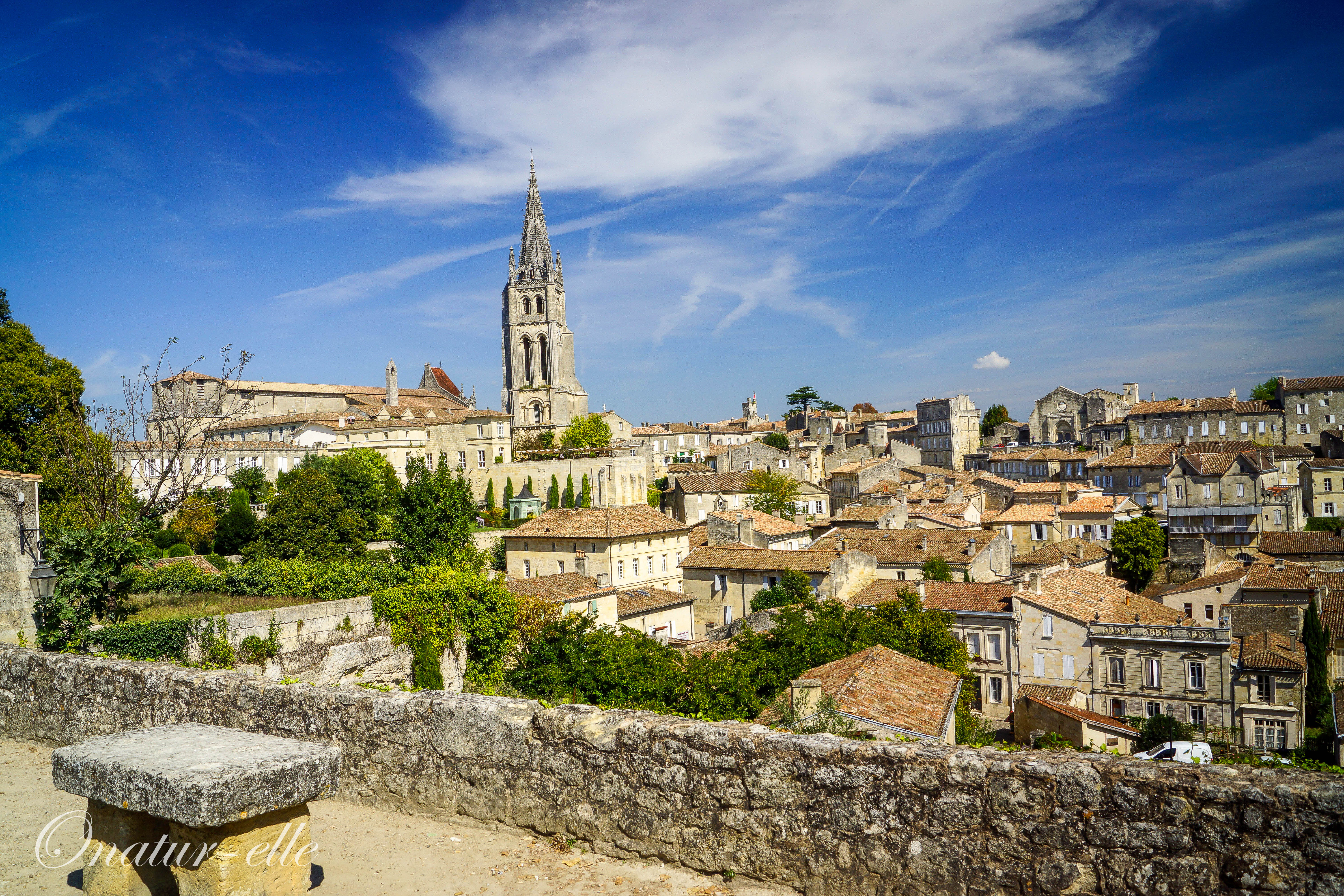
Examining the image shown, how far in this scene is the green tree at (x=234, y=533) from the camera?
3809cm

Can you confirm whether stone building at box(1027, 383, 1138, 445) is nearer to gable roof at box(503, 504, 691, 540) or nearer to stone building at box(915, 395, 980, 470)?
stone building at box(915, 395, 980, 470)

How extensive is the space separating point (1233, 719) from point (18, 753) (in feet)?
107

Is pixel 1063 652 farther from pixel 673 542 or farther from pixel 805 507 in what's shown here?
pixel 805 507

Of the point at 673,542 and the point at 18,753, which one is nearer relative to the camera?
the point at 18,753

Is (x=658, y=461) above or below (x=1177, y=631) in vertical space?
above

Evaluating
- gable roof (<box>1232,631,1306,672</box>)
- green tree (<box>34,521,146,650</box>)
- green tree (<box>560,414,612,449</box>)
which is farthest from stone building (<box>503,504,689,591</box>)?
green tree (<box>560,414,612,449</box>)

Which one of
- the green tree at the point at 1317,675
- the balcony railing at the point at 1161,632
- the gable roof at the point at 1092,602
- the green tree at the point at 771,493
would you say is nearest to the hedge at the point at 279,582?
the gable roof at the point at 1092,602

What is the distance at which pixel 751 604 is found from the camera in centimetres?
3541

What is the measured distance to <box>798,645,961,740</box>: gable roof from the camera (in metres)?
13.5

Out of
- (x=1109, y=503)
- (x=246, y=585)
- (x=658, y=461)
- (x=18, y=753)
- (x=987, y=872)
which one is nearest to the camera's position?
(x=987, y=872)

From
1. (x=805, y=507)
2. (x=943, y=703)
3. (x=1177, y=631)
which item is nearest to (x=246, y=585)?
(x=943, y=703)

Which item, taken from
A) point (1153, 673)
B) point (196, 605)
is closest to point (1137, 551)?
point (1153, 673)

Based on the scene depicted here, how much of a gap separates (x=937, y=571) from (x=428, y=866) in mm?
33788

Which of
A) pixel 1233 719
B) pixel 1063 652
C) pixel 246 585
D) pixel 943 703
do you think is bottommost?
pixel 1233 719
